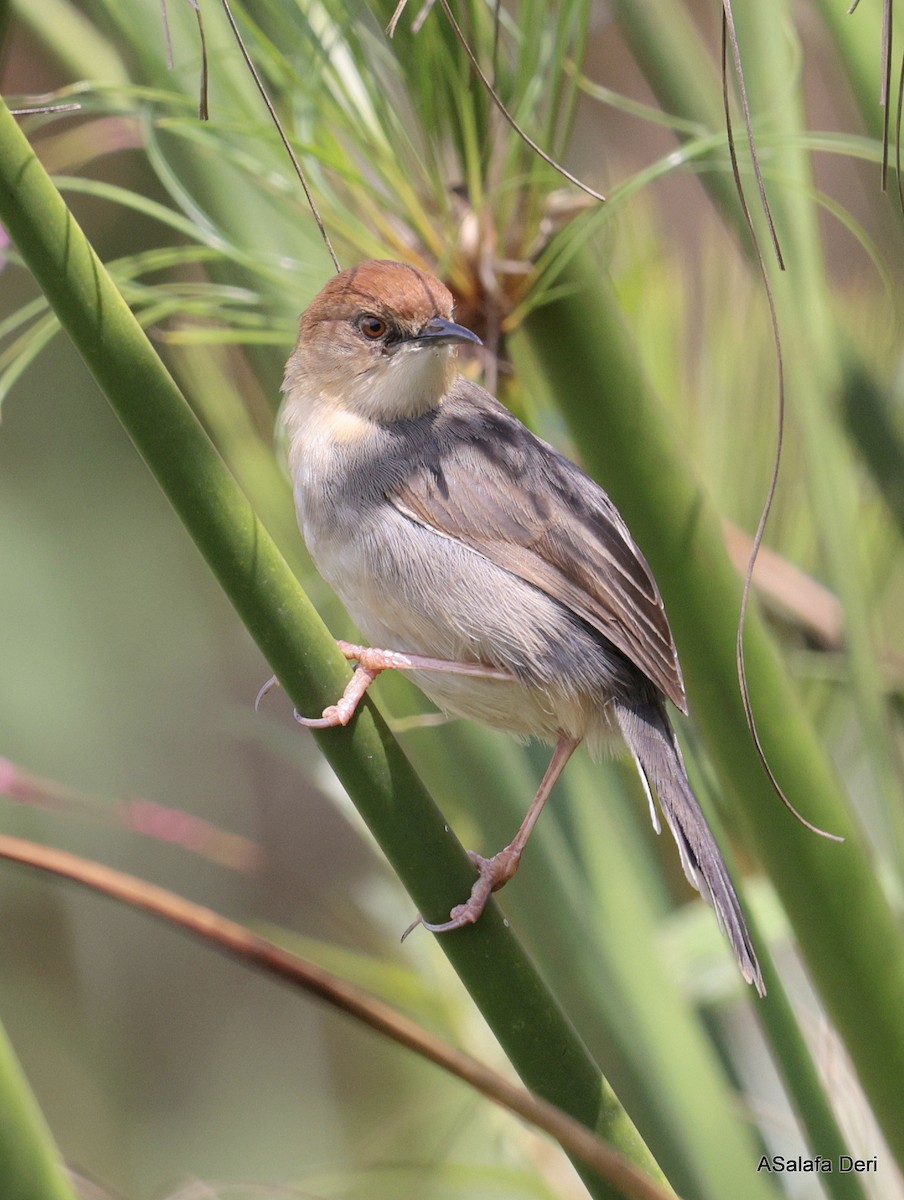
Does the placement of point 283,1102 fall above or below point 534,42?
below

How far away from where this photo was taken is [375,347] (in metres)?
2.52

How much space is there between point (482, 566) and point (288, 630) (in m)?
0.95

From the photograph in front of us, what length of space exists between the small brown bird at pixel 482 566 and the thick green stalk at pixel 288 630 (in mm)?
642

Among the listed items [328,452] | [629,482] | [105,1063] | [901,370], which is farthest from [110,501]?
[629,482]

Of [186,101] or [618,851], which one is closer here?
[186,101]

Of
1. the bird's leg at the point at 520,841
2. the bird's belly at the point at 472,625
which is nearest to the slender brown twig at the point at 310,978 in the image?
the bird's leg at the point at 520,841

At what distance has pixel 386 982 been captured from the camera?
2420 millimetres

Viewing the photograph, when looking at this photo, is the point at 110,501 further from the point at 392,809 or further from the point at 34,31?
the point at 392,809

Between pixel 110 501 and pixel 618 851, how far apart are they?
360 centimetres

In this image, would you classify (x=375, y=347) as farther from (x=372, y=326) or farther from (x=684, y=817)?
(x=684, y=817)

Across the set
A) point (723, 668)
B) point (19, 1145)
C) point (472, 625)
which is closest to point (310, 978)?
point (19, 1145)

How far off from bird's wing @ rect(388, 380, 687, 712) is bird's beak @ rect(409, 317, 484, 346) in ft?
0.56

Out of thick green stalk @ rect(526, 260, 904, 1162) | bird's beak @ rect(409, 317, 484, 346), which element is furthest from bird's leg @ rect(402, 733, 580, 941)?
bird's beak @ rect(409, 317, 484, 346)

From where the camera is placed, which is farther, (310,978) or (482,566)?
(482,566)
